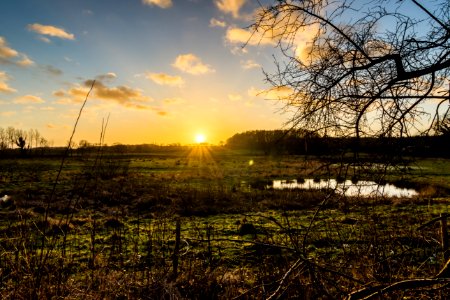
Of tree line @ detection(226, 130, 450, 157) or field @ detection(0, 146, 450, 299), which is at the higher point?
tree line @ detection(226, 130, 450, 157)

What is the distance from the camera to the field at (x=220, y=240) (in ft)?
10.0

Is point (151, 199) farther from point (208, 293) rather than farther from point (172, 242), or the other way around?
point (208, 293)

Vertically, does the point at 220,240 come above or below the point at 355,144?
below

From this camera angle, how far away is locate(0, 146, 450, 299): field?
10.0 ft

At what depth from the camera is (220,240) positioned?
278 centimetres

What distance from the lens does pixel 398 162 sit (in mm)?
2953

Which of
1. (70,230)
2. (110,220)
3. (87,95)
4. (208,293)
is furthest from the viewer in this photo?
(110,220)

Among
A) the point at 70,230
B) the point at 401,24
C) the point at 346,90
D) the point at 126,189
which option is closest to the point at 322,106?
the point at 346,90

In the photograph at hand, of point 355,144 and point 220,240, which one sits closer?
point 220,240

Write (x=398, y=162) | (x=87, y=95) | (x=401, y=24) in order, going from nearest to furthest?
(x=87, y=95), (x=401, y=24), (x=398, y=162)

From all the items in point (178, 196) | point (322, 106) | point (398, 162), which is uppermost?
point (322, 106)

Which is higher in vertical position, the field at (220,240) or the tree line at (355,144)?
the tree line at (355,144)

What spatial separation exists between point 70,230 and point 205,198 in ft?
31.0

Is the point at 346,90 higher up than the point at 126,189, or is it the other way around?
the point at 346,90
